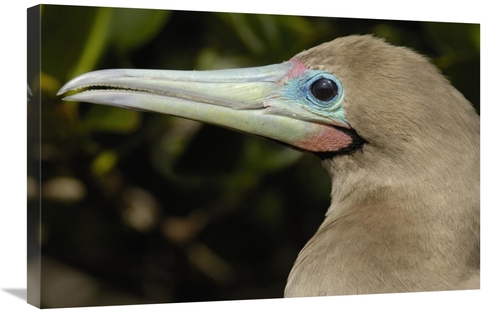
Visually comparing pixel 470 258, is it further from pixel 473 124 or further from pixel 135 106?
pixel 135 106

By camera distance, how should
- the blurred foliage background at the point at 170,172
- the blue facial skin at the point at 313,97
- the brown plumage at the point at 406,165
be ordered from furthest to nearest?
the blurred foliage background at the point at 170,172, the blue facial skin at the point at 313,97, the brown plumage at the point at 406,165

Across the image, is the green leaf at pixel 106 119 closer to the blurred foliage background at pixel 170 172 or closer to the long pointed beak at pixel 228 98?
the blurred foliage background at pixel 170 172

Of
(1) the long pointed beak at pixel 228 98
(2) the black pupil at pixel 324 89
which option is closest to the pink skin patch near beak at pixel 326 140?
(1) the long pointed beak at pixel 228 98

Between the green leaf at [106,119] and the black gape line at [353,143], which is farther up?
the green leaf at [106,119]

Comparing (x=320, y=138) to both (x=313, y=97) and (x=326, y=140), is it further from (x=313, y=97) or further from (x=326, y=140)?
(x=313, y=97)

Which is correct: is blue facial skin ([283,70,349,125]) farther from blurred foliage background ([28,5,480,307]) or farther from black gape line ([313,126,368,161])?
blurred foliage background ([28,5,480,307])

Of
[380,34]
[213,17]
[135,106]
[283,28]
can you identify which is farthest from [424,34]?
[135,106]

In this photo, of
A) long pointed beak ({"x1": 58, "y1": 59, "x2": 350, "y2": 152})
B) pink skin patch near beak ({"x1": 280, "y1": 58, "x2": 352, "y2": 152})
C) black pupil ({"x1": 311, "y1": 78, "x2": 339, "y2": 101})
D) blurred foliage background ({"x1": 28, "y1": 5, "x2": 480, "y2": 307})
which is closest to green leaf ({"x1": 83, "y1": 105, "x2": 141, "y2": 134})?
blurred foliage background ({"x1": 28, "y1": 5, "x2": 480, "y2": 307})
